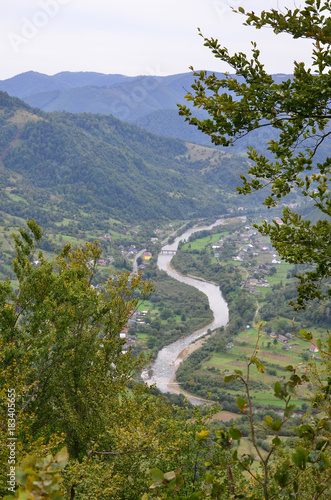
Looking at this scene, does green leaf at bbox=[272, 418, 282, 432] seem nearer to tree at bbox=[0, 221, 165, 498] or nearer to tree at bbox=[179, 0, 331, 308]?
tree at bbox=[179, 0, 331, 308]

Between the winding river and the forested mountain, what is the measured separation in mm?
46339

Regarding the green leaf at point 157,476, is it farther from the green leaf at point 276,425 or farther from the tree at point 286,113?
the tree at point 286,113

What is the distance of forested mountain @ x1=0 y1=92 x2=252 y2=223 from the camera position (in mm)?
132375

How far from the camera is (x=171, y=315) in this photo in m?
64.2

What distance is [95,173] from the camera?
148 meters

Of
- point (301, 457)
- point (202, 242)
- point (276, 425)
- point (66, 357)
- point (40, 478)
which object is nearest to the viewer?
point (40, 478)

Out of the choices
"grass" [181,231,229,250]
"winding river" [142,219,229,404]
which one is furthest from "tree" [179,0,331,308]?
"grass" [181,231,229,250]

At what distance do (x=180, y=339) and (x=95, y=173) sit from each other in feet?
344

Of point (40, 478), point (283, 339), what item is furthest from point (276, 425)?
point (283, 339)

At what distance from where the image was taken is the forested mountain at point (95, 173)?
434 ft

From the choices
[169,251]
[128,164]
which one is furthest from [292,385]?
[128,164]

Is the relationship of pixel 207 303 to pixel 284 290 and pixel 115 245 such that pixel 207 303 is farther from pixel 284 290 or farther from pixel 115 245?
pixel 115 245

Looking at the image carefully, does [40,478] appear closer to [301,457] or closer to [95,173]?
[301,457]

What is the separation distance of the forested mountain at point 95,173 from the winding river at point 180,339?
4634cm
